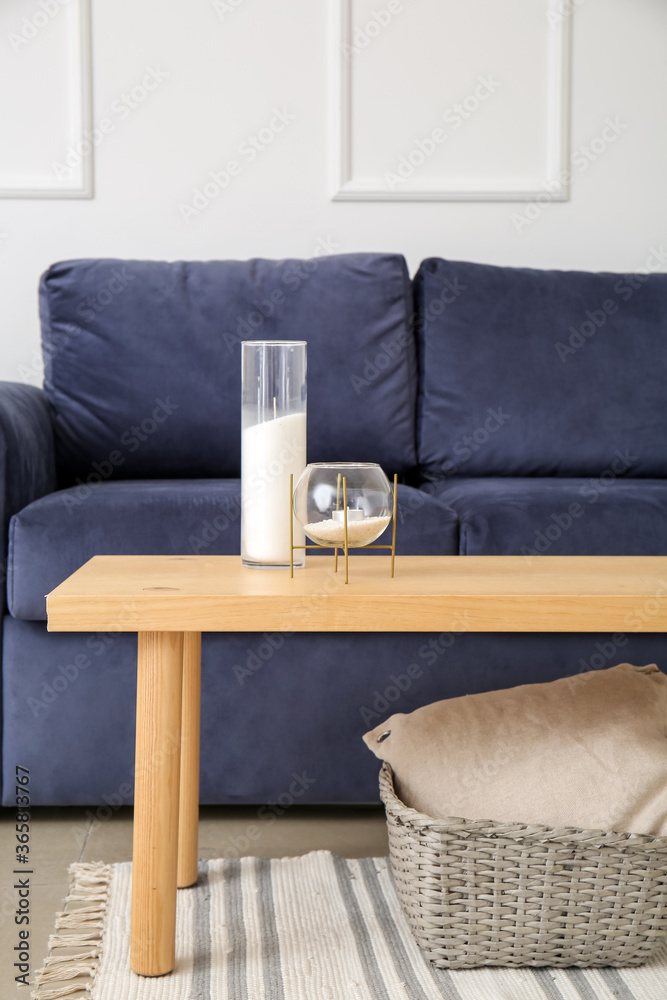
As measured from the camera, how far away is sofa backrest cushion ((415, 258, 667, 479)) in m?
1.85

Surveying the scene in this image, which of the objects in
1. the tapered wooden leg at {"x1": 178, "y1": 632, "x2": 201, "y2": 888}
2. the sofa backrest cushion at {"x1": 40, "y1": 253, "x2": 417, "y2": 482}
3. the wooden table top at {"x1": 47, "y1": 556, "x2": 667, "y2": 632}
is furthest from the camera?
the sofa backrest cushion at {"x1": 40, "y1": 253, "x2": 417, "y2": 482}

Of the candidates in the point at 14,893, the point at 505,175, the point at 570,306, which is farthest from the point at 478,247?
the point at 14,893

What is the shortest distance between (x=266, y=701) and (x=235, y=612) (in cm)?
57

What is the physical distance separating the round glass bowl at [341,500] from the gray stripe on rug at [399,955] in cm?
48

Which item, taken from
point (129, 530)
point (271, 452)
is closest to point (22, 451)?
point (129, 530)

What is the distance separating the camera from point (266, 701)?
1.38 metres

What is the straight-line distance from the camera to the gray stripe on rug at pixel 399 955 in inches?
37.5

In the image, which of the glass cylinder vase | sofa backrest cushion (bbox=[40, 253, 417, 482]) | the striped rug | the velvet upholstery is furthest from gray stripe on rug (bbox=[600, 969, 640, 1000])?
sofa backrest cushion (bbox=[40, 253, 417, 482])

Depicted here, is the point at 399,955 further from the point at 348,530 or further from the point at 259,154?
the point at 259,154

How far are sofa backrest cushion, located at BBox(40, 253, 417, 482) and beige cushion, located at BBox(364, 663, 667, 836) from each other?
0.83 metres

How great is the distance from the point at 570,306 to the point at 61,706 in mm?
1292

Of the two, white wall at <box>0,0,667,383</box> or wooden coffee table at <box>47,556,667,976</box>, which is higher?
white wall at <box>0,0,667,383</box>

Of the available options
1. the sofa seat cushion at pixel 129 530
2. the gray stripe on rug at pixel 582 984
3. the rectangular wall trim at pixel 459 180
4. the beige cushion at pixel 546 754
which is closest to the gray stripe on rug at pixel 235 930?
the beige cushion at pixel 546 754

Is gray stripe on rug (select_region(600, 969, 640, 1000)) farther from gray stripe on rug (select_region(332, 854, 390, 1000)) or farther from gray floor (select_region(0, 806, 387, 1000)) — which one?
gray floor (select_region(0, 806, 387, 1000))
